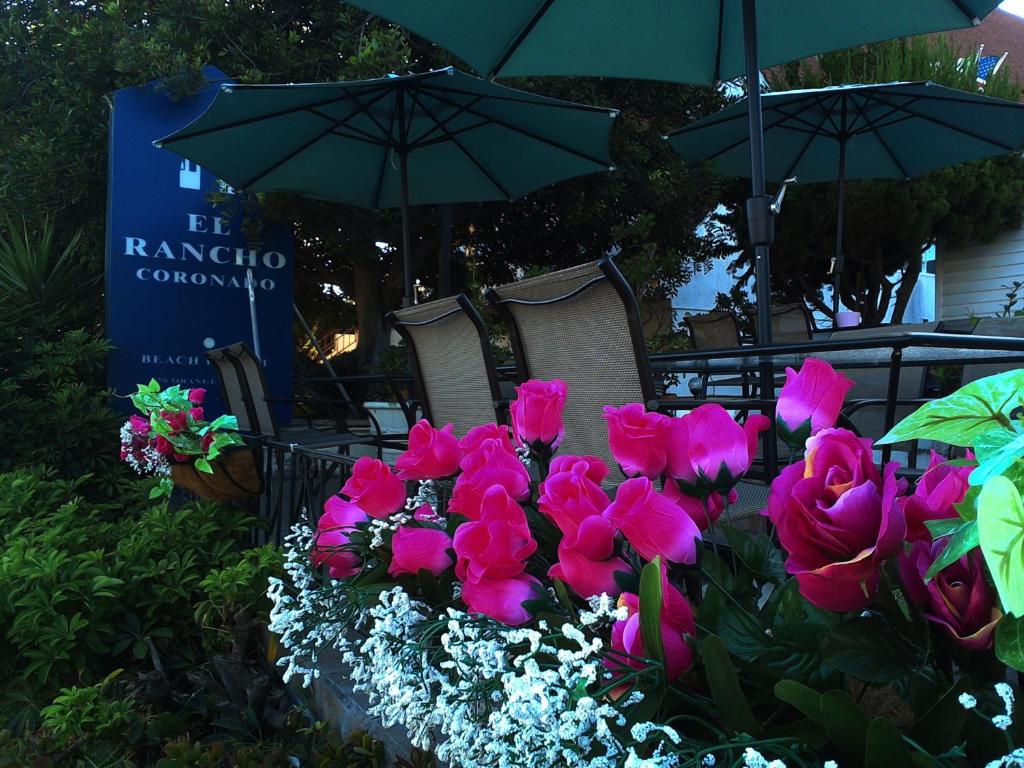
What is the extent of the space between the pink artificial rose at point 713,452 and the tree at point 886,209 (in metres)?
7.44

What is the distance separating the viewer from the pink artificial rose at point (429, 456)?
96cm

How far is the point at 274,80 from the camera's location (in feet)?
17.8

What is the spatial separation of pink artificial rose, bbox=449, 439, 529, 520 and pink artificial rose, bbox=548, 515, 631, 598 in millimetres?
144

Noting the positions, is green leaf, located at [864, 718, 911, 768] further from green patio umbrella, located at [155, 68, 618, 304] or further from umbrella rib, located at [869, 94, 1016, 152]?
umbrella rib, located at [869, 94, 1016, 152]

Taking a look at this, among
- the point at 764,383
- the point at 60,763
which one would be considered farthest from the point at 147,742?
the point at 764,383

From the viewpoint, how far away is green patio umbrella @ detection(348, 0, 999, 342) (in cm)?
301

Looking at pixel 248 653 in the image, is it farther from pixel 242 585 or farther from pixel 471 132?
pixel 471 132

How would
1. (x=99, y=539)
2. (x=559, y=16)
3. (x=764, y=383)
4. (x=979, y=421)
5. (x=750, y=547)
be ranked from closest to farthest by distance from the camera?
1. (x=979, y=421)
2. (x=750, y=547)
3. (x=764, y=383)
4. (x=99, y=539)
5. (x=559, y=16)

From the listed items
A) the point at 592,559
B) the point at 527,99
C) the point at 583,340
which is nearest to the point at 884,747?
the point at 592,559

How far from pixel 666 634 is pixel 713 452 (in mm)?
175

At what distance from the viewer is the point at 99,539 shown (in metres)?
2.55

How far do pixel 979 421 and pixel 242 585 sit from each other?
1.98 metres

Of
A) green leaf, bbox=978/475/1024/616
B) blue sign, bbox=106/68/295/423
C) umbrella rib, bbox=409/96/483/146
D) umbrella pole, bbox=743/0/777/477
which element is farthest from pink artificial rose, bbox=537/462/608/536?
blue sign, bbox=106/68/295/423

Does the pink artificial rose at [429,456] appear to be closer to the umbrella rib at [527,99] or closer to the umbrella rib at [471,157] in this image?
the umbrella rib at [527,99]
